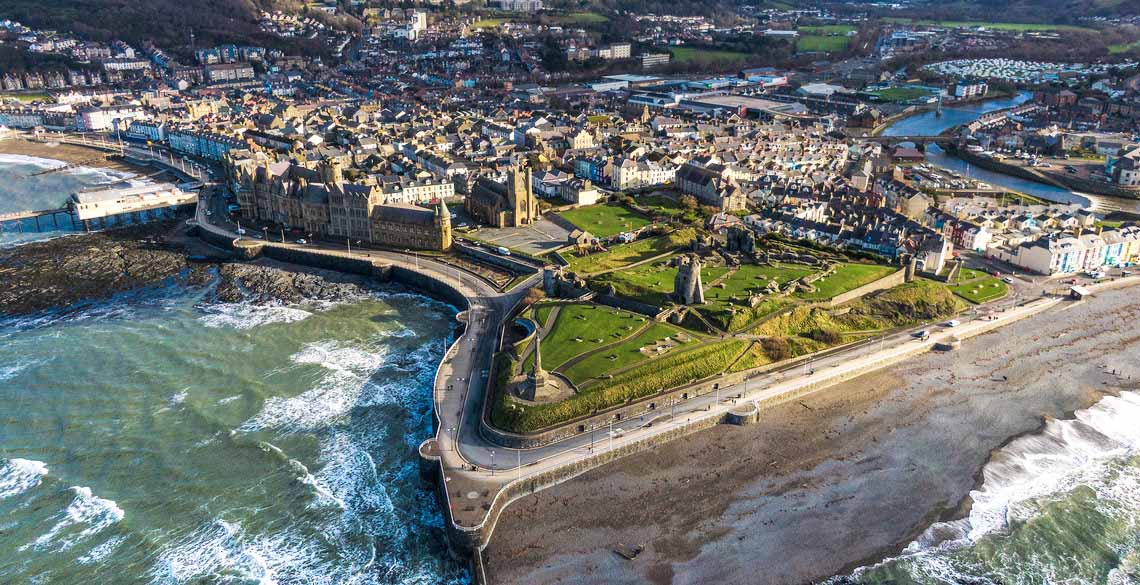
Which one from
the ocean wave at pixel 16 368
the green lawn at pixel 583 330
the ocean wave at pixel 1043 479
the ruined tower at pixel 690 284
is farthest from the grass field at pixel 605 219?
the ocean wave at pixel 16 368

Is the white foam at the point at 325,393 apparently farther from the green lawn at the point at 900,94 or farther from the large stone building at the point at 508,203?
the green lawn at the point at 900,94

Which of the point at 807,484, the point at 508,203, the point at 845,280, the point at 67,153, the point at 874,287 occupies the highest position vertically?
the point at 508,203

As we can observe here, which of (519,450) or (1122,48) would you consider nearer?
(519,450)

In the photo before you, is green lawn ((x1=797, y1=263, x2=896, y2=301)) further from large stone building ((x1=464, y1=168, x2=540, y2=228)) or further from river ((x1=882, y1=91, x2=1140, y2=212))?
river ((x1=882, y1=91, x2=1140, y2=212))

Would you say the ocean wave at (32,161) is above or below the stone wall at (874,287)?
below

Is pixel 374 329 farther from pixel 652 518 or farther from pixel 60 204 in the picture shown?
pixel 60 204

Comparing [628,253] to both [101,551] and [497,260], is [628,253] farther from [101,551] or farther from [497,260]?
[101,551]

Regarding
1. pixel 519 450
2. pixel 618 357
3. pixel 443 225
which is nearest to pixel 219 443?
pixel 519 450
